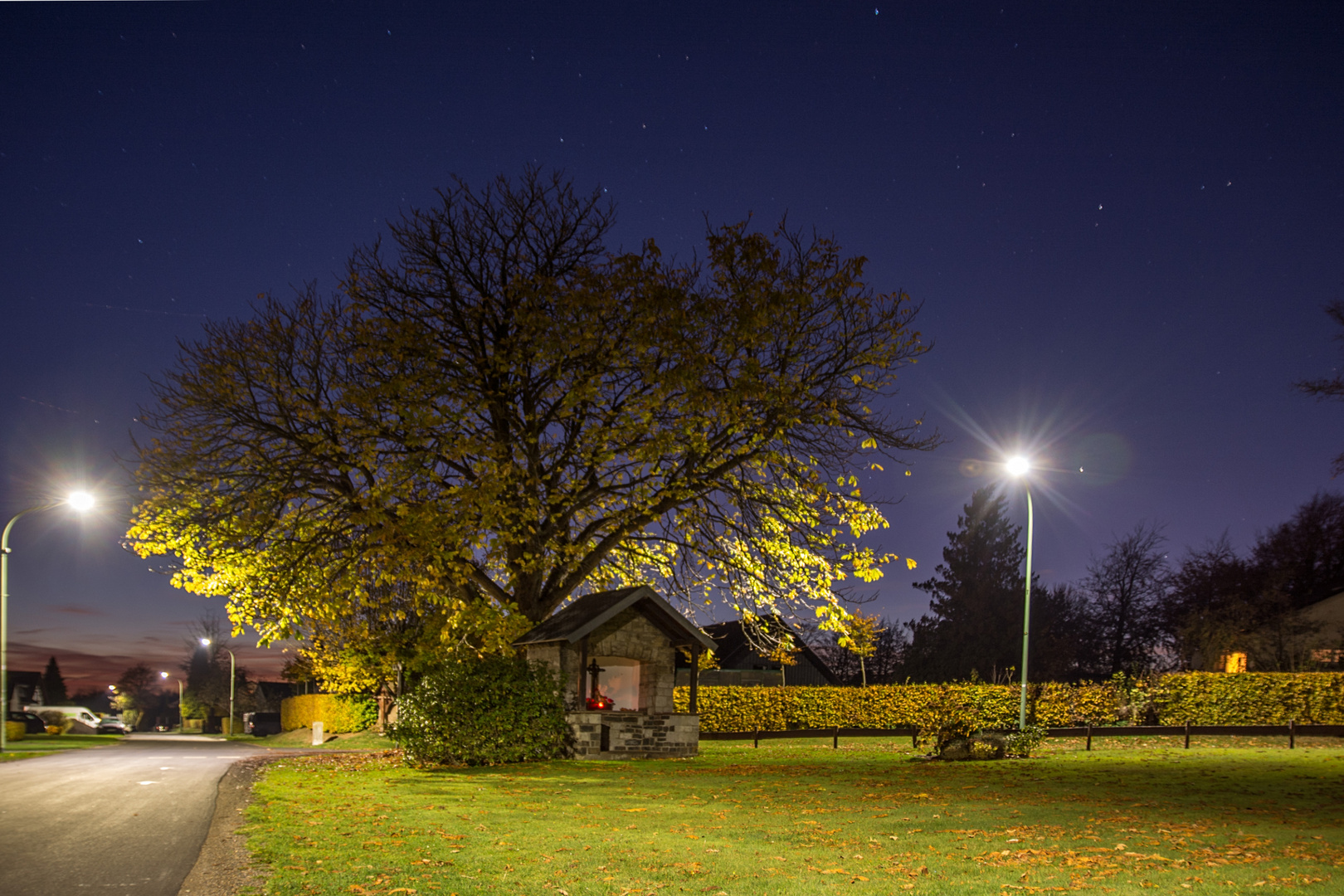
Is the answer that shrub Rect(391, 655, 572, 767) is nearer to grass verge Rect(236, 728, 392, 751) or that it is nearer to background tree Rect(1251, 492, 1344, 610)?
grass verge Rect(236, 728, 392, 751)

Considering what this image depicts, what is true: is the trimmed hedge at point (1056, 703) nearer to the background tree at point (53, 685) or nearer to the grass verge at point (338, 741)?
the grass verge at point (338, 741)

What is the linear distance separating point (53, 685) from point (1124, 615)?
412 feet

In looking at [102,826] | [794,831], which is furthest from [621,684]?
[794,831]

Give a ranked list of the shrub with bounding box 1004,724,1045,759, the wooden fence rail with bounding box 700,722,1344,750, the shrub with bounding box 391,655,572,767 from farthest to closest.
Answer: the wooden fence rail with bounding box 700,722,1344,750
the shrub with bounding box 1004,724,1045,759
the shrub with bounding box 391,655,572,767

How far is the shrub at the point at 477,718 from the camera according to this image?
1917cm

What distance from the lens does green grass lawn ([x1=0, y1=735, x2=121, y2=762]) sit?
2520 cm

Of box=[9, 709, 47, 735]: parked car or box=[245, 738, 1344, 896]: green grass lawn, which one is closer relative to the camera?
box=[245, 738, 1344, 896]: green grass lawn

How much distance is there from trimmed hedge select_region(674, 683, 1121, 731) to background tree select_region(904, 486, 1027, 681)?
23.7 m

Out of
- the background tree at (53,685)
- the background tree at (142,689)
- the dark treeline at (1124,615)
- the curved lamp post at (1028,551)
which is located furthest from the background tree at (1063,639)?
the background tree at (53,685)

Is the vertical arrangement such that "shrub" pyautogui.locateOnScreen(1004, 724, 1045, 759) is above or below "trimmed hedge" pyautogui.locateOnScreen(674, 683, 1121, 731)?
above

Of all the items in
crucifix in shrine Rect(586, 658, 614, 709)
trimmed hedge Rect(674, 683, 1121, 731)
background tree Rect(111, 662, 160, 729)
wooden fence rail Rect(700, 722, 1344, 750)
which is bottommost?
background tree Rect(111, 662, 160, 729)

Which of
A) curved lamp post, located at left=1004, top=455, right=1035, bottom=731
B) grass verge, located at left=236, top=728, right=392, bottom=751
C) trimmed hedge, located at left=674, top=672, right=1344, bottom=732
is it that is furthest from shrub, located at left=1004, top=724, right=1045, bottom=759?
grass verge, located at left=236, top=728, right=392, bottom=751

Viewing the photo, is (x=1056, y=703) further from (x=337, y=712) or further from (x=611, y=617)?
(x=337, y=712)

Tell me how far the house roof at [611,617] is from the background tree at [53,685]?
389 ft
